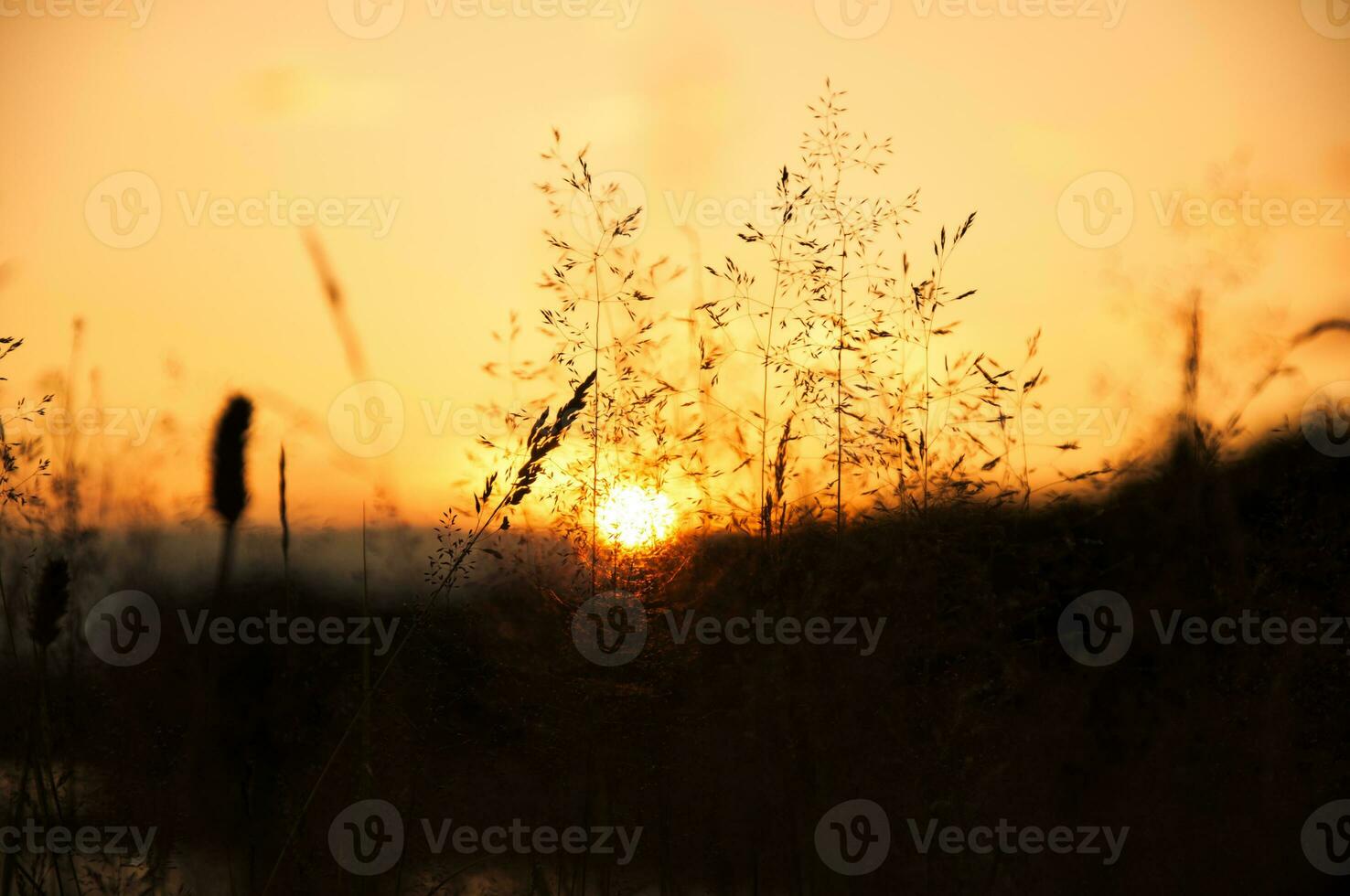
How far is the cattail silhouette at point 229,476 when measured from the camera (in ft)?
5.24

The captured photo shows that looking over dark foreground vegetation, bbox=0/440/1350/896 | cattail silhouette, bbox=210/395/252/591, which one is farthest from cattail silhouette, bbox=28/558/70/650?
dark foreground vegetation, bbox=0/440/1350/896

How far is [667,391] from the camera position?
10.1ft

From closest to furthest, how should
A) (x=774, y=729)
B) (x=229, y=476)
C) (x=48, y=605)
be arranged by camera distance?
(x=229, y=476), (x=48, y=605), (x=774, y=729)

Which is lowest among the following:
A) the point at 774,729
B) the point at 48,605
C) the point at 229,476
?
the point at 774,729

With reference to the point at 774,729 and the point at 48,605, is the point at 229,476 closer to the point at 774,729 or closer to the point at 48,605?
the point at 48,605

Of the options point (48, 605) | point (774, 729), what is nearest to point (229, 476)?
point (48, 605)

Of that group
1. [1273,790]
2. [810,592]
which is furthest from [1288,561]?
[810,592]

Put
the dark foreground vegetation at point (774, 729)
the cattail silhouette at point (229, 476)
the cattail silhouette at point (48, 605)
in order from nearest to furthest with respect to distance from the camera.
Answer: the cattail silhouette at point (229, 476), the cattail silhouette at point (48, 605), the dark foreground vegetation at point (774, 729)


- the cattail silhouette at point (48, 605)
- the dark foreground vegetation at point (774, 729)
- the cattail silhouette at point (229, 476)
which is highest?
the cattail silhouette at point (229, 476)

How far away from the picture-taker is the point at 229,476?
1605 mm

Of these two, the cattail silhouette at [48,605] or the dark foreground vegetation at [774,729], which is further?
the dark foreground vegetation at [774,729]

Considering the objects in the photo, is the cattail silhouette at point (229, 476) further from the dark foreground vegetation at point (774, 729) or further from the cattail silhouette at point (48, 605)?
the dark foreground vegetation at point (774, 729)

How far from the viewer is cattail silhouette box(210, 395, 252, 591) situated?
1.60 meters

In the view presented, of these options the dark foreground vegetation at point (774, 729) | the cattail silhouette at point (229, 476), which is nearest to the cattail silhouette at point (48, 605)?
the cattail silhouette at point (229, 476)
